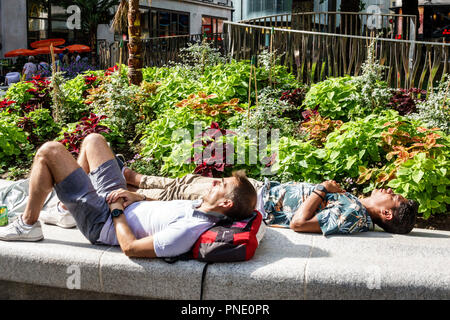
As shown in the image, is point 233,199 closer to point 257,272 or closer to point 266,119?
point 257,272

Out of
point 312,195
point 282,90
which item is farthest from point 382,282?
point 282,90

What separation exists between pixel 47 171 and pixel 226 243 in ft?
4.66

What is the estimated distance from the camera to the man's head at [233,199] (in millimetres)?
3246

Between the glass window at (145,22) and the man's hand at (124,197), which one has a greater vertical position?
the glass window at (145,22)

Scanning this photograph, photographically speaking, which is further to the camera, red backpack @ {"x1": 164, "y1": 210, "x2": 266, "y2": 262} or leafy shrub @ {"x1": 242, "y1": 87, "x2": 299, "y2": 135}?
leafy shrub @ {"x1": 242, "y1": 87, "x2": 299, "y2": 135}

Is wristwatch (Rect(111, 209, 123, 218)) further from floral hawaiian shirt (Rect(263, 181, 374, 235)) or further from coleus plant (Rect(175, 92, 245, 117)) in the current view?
coleus plant (Rect(175, 92, 245, 117))

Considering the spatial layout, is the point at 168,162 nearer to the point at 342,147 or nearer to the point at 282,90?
the point at 342,147

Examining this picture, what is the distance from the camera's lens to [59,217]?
3.97 meters

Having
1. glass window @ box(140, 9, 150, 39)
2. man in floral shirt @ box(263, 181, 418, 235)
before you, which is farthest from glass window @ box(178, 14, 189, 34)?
man in floral shirt @ box(263, 181, 418, 235)

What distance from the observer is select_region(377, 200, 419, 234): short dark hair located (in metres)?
3.79

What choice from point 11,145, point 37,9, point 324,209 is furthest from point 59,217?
point 37,9

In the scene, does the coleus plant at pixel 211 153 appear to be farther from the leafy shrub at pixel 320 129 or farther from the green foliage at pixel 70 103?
the green foliage at pixel 70 103

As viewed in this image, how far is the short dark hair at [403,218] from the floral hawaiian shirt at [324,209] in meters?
0.17

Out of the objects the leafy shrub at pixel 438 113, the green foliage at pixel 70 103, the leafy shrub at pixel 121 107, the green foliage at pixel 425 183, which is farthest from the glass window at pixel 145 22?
the green foliage at pixel 425 183
